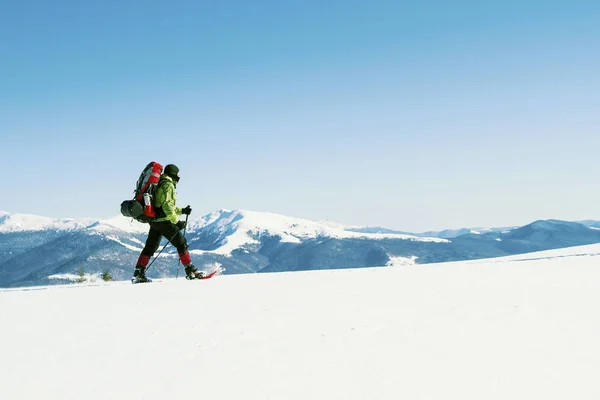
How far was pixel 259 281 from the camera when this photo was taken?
9.62 meters

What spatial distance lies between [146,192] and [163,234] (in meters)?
1.02

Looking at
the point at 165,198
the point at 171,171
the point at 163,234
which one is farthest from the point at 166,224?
the point at 171,171

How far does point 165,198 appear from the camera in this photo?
A: 10.8 m

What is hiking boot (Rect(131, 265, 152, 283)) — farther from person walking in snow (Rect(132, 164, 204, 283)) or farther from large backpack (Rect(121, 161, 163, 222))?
large backpack (Rect(121, 161, 163, 222))

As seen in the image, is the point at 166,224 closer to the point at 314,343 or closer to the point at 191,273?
the point at 191,273

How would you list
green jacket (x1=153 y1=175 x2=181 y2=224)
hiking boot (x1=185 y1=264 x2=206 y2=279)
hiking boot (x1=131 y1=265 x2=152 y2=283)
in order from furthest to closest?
hiking boot (x1=185 y1=264 x2=206 y2=279), hiking boot (x1=131 y1=265 x2=152 y2=283), green jacket (x1=153 y1=175 x2=181 y2=224)

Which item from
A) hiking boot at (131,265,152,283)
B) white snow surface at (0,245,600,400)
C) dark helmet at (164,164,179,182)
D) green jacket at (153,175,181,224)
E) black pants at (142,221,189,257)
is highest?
dark helmet at (164,164,179,182)

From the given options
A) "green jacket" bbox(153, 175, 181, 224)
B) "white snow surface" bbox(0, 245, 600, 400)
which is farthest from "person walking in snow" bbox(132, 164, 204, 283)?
"white snow surface" bbox(0, 245, 600, 400)

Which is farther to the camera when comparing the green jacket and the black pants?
the black pants

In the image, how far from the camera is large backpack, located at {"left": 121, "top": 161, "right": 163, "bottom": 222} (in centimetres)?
1051

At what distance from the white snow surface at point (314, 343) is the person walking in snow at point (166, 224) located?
2.69m

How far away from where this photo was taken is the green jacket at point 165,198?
35.2 feet

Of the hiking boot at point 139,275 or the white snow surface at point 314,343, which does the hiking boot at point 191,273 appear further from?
the white snow surface at point 314,343

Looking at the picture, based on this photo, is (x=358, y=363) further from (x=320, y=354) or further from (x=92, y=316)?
(x=92, y=316)
